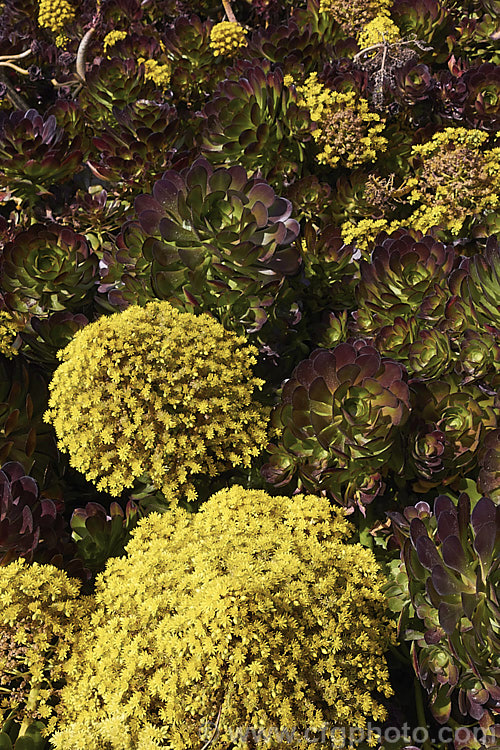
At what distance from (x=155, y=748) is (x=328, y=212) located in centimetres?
179

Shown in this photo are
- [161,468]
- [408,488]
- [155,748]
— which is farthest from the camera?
[408,488]

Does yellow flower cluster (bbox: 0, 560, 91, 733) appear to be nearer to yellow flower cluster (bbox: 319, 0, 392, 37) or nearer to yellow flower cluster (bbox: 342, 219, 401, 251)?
yellow flower cluster (bbox: 342, 219, 401, 251)

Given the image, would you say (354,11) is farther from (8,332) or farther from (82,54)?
(8,332)

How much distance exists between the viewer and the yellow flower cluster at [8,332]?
5.54ft

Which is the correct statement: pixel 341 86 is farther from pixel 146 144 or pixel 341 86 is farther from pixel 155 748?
pixel 155 748

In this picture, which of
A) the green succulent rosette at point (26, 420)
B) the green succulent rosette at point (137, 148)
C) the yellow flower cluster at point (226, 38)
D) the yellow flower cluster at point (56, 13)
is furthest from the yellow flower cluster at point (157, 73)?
the green succulent rosette at point (26, 420)

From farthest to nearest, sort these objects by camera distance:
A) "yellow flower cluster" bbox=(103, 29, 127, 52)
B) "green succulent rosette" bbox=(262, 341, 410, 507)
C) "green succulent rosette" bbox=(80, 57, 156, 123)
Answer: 1. "yellow flower cluster" bbox=(103, 29, 127, 52)
2. "green succulent rosette" bbox=(80, 57, 156, 123)
3. "green succulent rosette" bbox=(262, 341, 410, 507)

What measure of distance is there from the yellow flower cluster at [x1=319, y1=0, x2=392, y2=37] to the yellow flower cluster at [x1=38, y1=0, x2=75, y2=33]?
1.31 metres

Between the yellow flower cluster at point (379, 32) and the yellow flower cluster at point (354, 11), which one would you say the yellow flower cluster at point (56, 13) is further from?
the yellow flower cluster at point (379, 32)

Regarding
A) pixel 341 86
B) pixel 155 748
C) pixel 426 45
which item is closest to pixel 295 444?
pixel 155 748

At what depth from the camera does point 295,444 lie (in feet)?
5.18

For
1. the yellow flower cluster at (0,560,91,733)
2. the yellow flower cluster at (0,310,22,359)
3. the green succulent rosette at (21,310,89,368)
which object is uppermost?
the yellow flower cluster at (0,310,22,359)

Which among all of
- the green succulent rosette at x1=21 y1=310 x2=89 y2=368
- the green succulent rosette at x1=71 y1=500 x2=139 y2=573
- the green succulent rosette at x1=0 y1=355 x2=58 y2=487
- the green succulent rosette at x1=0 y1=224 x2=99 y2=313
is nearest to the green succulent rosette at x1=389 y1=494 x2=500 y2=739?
the green succulent rosette at x1=71 y1=500 x2=139 y2=573

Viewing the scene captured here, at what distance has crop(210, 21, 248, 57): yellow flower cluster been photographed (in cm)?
248
